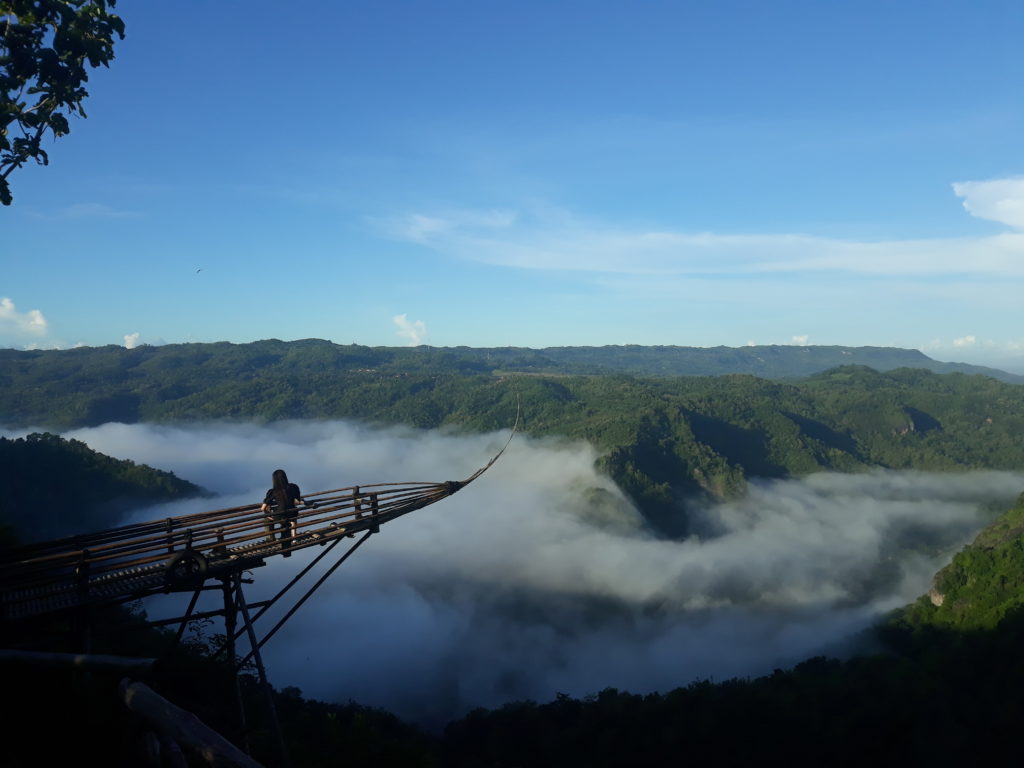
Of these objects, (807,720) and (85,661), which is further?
(807,720)

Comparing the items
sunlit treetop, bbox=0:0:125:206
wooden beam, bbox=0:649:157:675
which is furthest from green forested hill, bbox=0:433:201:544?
wooden beam, bbox=0:649:157:675

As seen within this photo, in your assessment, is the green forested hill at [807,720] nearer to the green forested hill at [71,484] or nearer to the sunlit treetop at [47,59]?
the sunlit treetop at [47,59]

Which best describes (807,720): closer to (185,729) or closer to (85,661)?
(185,729)

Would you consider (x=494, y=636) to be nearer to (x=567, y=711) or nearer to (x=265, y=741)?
(x=567, y=711)

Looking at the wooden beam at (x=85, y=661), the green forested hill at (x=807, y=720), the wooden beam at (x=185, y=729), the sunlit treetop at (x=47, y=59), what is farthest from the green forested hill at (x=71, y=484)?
the wooden beam at (x=185, y=729)

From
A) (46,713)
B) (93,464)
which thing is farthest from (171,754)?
(93,464)

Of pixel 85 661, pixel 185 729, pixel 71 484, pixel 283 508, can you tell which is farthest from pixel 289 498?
pixel 71 484

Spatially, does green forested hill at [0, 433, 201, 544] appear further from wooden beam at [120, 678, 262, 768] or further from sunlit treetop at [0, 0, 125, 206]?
wooden beam at [120, 678, 262, 768]
